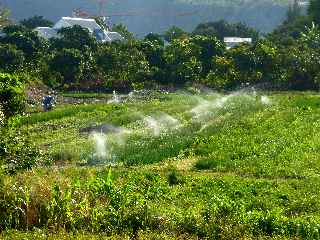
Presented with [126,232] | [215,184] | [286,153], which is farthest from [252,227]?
[286,153]

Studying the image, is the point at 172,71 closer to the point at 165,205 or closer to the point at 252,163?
the point at 252,163

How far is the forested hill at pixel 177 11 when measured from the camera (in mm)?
168625

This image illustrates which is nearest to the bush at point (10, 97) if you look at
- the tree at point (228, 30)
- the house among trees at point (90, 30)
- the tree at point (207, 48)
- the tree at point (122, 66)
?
the tree at point (122, 66)

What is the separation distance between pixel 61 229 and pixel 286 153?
13.7 meters

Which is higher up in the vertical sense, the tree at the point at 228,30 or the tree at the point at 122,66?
the tree at the point at 122,66

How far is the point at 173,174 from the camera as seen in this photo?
20.9 m

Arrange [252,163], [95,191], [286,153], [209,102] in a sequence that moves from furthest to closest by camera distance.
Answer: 1. [209,102]
2. [286,153]
3. [252,163]
4. [95,191]

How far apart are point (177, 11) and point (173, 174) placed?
555 feet

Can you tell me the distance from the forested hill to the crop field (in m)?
130

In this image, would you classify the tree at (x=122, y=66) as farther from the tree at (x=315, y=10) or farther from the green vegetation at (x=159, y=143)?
the tree at (x=315, y=10)

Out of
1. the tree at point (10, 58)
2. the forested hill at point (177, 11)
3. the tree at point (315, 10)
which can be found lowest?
the forested hill at point (177, 11)

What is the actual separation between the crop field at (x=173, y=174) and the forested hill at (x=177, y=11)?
129633 mm

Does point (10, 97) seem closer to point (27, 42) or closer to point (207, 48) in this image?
point (27, 42)

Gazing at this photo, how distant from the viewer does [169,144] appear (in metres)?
26.6
